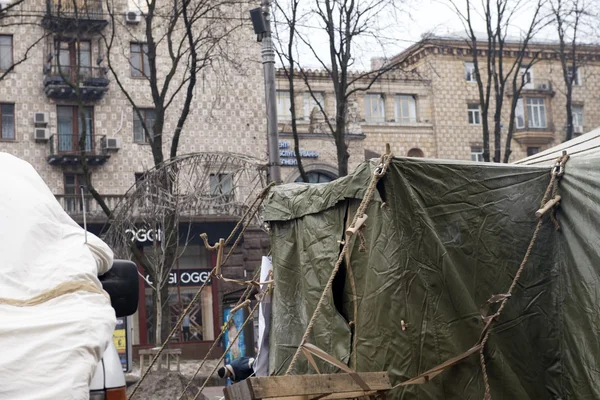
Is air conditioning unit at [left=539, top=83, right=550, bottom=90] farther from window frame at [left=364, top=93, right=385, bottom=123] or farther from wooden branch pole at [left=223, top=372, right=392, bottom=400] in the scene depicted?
wooden branch pole at [left=223, top=372, right=392, bottom=400]

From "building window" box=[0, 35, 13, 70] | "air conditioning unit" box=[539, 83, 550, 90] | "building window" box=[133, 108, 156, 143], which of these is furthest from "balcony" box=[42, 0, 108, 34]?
"air conditioning unit" box=[539, 83, 550, 90]

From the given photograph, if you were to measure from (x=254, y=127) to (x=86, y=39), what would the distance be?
735 cm

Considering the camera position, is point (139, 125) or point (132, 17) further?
point (139, 125)

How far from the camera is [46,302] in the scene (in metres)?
4.32

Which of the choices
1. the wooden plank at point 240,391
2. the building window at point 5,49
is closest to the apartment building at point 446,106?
the building window at point 5,49

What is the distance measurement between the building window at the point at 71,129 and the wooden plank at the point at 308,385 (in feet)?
97.6

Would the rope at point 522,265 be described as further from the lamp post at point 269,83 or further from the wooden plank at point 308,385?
the lamp post at point 269,83

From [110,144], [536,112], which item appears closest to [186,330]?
[110,144]

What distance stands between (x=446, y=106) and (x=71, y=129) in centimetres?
1828

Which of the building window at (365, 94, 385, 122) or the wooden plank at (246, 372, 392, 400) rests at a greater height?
the building window at (365, 94, 385, 122)

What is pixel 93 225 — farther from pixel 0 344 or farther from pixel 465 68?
pixel 0 344

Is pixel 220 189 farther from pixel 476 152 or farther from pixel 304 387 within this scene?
pixel 476 152

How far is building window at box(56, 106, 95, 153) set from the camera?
34438 mm

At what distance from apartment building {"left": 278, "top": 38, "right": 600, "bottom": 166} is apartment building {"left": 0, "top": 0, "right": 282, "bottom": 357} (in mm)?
7125
